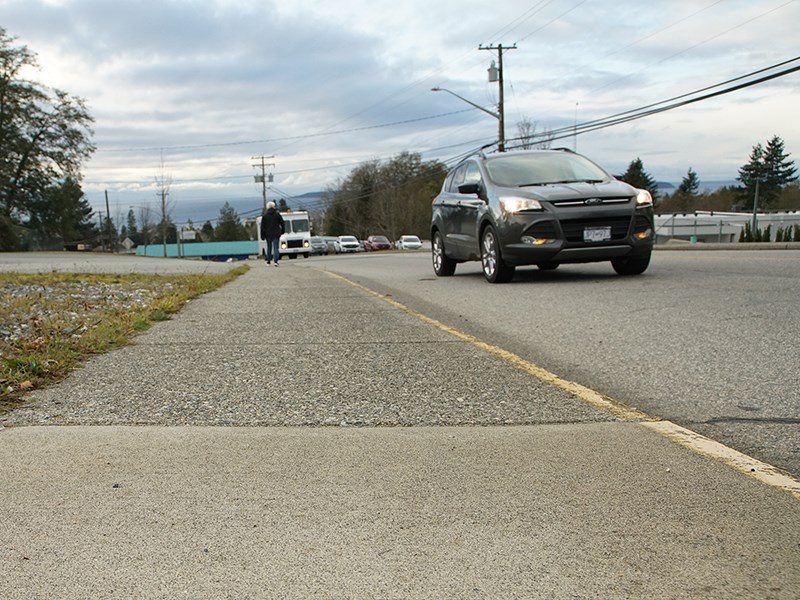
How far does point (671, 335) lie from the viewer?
6027mm

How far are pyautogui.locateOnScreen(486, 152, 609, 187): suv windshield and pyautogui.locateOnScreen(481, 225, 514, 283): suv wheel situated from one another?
77 cm

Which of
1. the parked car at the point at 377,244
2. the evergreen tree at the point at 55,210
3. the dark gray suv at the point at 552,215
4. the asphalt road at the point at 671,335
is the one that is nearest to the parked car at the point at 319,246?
the parked car at the point at 377,244

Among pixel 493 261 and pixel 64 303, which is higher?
pixel 493 261

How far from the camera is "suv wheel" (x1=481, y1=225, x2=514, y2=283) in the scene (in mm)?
10367

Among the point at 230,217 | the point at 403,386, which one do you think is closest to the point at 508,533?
the point at 403,386

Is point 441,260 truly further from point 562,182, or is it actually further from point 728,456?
point 728,456

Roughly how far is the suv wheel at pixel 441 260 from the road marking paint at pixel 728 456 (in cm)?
924

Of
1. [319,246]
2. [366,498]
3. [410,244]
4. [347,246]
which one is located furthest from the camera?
[347,246]

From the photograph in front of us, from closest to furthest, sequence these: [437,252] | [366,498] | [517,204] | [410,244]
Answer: [366,498], [517,204], [437,252], [410,244]

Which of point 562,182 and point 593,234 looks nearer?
point 593,234

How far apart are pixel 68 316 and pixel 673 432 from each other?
6.25 m

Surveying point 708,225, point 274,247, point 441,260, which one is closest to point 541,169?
point 441,260

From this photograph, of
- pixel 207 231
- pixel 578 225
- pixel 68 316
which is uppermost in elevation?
pixel 207 231

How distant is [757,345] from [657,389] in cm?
150
